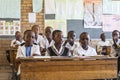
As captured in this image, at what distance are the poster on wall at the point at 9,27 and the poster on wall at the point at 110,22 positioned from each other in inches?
89.5

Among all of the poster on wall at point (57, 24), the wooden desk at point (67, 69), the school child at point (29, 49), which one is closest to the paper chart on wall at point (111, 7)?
the poster on wall at point (57, 24)

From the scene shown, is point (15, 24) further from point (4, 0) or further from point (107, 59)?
point (107, 59)

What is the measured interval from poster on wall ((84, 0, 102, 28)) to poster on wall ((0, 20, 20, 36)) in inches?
70.6

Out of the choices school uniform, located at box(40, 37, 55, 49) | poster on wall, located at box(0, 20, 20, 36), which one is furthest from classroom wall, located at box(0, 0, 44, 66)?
school uniform, located at box(40, 37, 55, 49)

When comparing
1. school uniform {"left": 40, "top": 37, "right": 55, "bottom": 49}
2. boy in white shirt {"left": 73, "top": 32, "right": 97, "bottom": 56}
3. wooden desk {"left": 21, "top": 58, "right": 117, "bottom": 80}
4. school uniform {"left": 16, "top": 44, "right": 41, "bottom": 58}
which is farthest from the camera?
school uniform {"left": 40, "top": 37, "right": 55, "bottom": 49}

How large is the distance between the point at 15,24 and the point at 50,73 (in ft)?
13.9

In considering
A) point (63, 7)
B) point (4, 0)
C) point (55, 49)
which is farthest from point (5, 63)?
point (55, 49)

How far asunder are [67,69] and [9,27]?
4.25 m

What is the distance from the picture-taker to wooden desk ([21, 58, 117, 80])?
3348 mm

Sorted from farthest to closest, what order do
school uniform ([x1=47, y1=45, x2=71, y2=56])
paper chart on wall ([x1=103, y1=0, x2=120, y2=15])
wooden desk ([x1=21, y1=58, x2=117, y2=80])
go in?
paper chart on wall ([x1=103, y1=0, x2=120, y2=15]), school uniform ([x1=47, y1=45, x2=71, y2=56]), wooden desk ([x1=21, y1=58, x2=117, y2=80])

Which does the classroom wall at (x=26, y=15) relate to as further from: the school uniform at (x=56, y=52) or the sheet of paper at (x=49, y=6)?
the school uniform at (x=56, y=52)

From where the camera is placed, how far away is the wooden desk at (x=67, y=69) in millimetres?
3348

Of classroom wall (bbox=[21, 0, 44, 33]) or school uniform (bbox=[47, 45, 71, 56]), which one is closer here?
school uniform (bbox=[47, 45, 71, 56])

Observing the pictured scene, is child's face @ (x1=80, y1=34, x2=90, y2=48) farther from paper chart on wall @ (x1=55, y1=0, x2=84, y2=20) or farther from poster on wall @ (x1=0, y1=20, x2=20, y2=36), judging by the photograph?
poster on wall @ (x1=0, y1=20, x2=20, y2=36)
